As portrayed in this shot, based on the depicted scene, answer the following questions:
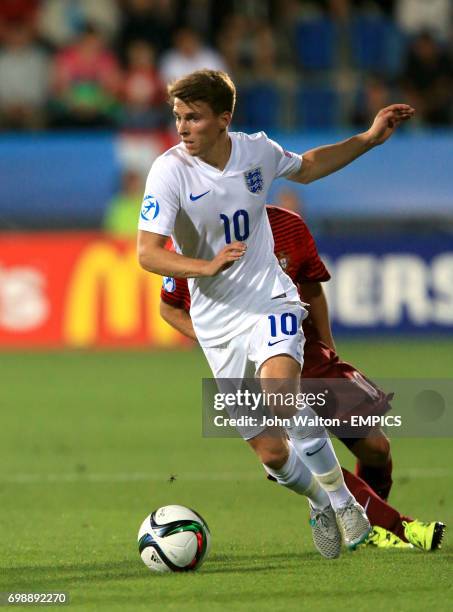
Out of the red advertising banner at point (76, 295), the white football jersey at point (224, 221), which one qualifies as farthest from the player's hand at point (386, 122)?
the red advertising banner at point (76, 295)

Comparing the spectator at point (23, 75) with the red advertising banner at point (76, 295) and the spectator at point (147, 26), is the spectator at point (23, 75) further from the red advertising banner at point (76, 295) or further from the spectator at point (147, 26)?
the red advertising banner at point (76, 295)

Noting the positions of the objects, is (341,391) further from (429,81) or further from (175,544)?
Answer: (429,81)

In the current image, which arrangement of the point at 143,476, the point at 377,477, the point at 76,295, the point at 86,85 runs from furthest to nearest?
the point at 86,85
the point at 76,295
the point at 143,476
the point at 377,477

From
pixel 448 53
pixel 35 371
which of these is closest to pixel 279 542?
pixel 35 371

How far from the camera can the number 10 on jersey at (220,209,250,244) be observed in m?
6.00

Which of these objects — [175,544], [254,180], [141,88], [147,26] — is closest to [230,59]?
[147,26]

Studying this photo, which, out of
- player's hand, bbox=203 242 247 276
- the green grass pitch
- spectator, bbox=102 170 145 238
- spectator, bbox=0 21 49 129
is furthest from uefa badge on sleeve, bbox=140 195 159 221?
spectator, bbox=0 21 49 129

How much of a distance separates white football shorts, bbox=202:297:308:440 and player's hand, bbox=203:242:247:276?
57 centimetres

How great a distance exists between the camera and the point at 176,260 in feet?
18.6

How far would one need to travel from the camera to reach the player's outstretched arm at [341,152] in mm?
6383

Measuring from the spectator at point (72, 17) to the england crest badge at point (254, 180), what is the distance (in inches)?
490

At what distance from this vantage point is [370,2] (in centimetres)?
1938

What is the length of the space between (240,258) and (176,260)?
0.36 metres

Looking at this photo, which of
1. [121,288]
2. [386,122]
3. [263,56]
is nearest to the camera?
[386,122]
